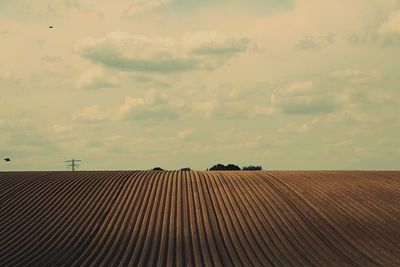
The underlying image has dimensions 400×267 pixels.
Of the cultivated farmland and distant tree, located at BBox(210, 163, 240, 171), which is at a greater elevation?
distant tree, located at BBox(210, 163, 240, 171)

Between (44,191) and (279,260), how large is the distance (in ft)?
55.7

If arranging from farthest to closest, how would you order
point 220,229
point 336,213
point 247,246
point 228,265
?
point 336,213, point 220,229, point 247,246, point 228,265

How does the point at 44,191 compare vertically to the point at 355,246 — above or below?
above

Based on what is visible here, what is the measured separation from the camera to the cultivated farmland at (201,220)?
29797mm

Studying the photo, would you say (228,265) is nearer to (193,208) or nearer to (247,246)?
(247,246)

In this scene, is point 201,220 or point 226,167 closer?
point 201,220

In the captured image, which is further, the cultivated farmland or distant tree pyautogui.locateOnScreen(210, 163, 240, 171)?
distant tree pyautogui.locateOnScreen(210, 163, 240, 171)

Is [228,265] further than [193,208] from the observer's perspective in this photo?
No

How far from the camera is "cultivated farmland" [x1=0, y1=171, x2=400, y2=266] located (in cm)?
2980

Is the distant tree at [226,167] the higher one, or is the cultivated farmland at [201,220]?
the distant tree at [226,167]

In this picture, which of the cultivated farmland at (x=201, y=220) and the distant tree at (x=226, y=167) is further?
the distant tree at (x=226, y=167)

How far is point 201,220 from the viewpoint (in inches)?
1351

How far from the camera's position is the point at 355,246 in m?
31.4

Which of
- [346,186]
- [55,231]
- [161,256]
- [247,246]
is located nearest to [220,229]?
[247,246]
